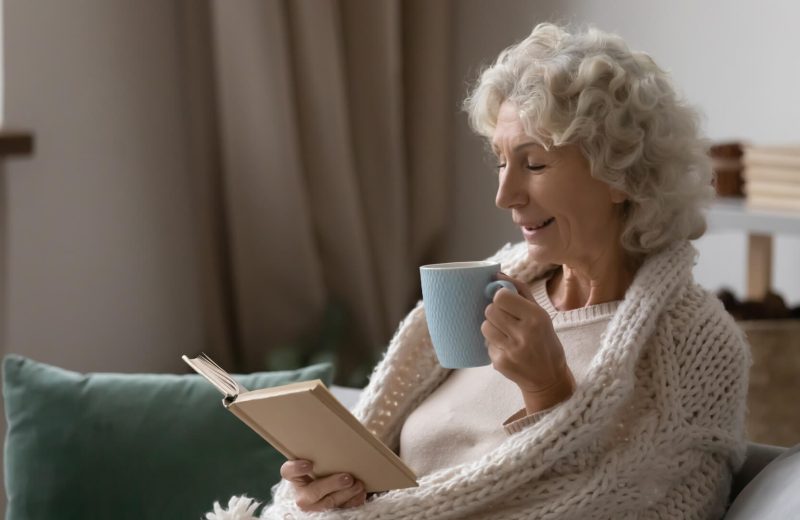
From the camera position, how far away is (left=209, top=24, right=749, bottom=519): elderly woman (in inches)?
49.8

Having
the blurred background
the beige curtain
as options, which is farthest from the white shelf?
the beige curtain

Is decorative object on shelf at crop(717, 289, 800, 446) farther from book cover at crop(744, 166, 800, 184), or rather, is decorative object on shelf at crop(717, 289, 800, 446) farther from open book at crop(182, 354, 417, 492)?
open book at crop(182, 354, 417, 492)

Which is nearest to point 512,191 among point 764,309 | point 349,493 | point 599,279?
point 599,279

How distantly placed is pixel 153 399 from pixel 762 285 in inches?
60.4

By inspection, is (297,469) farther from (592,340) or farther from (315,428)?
(592,340)

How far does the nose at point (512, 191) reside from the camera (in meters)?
1.36

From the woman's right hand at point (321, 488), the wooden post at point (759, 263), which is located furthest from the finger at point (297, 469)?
the wooden post at point (759, 263)

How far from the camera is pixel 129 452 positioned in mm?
1675

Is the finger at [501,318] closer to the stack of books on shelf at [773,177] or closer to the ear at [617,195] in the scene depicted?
the ear at [617,195]

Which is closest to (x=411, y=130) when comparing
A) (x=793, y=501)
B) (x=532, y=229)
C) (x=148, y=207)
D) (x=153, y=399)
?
(x=148, y=207)

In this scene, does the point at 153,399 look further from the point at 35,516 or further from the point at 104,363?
the point at 104,363

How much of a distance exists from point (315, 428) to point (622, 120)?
464 millimetres

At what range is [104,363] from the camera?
9.44ft

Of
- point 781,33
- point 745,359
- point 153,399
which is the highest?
point 781,33
